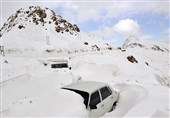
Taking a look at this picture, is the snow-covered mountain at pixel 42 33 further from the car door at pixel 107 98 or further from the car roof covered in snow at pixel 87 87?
the car door at pixel 107 98

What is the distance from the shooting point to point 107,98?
8688 millimetres

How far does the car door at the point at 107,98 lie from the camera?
846 centimetres

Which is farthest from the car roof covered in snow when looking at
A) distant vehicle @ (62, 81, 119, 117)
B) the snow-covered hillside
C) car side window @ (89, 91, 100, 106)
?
the snow-covered hillside

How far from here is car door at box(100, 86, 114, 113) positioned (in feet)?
27.8

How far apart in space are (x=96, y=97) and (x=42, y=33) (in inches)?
1210

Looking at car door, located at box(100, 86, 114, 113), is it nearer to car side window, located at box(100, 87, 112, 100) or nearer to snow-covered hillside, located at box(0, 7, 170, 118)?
car side window, located at box(100, 87, 112, 100)

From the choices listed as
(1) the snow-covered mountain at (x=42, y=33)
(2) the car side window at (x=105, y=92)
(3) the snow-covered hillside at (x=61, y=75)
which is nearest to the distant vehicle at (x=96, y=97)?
(2) the car side window at (x=105, y=92)

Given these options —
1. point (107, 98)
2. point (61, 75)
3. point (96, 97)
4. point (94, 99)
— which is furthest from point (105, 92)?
point (61, 75)

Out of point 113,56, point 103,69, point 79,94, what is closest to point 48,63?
point 103,69

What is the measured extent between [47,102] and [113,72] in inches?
468

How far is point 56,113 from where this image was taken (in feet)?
22.1

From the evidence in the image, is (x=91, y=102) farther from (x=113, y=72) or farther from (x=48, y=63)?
(x=113, y=72)

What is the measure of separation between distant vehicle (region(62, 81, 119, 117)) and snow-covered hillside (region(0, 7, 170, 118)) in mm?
250

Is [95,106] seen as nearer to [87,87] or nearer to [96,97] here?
[96,97]
